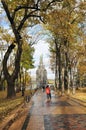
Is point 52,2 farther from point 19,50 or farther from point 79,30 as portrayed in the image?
point 79,30

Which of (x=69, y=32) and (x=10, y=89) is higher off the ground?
(x=69, y=32)

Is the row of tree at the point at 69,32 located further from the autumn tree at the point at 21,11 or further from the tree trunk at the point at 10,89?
the tree trunk at the point at 10,89

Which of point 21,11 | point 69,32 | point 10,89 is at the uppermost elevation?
point 21,11

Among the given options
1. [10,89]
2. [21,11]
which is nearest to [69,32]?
[21,11]

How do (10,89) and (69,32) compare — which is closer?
(69,32)

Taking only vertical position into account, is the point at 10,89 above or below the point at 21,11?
below

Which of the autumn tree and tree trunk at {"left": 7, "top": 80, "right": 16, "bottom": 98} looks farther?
tree trunk at {"left": 7, "top": 80, "right": 16, "bottom": 98}

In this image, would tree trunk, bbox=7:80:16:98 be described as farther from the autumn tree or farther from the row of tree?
the row of tree

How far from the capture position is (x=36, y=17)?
39.5m

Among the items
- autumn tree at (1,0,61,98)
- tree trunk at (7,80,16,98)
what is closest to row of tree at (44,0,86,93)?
autumn tree at (1,0,61,98)

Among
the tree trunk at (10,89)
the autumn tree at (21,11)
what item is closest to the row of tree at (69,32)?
the autumn tree at (21,11)

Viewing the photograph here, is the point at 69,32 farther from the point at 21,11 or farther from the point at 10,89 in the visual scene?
the point at 10,89

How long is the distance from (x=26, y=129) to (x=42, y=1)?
22.0 meters

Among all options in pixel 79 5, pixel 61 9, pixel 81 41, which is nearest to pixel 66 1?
pixel 61 9
